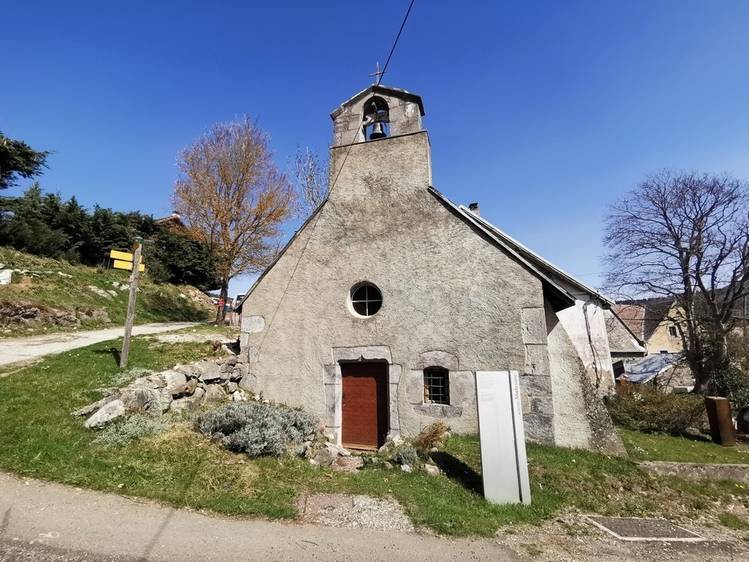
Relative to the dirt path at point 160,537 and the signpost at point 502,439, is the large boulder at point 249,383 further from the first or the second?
the signpost at point 502,439

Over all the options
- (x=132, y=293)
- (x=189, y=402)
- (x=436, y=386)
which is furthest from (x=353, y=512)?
(x=132, y=293)

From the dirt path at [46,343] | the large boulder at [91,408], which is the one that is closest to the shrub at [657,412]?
the large boulder at [91,408]

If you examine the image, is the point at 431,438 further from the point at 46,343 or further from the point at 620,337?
the point at 620,337

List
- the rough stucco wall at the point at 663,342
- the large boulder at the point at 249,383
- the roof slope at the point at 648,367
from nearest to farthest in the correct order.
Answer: the large boulder at the point at 249,383 → the roof slope at the point at 648,367 → the rough stucco wall at the point at 663,342

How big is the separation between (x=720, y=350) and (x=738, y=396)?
3.01 metres

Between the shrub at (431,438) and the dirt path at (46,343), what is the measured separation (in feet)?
31.0

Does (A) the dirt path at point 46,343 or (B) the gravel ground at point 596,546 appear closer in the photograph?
(B) the gravel ground at point 596,546

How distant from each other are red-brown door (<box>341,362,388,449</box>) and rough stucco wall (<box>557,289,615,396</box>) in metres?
9.38

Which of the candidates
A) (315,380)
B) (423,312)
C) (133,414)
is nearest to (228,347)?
(315,380)

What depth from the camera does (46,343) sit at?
1127 cm

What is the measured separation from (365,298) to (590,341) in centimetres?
1162

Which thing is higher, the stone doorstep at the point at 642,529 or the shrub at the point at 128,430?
the shrub at the point at 128,430

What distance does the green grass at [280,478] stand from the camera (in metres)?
4.76

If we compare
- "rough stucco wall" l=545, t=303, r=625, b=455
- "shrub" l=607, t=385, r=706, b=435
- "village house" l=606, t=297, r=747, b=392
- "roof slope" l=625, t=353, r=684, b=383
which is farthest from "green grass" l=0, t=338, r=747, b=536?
"roof slope" l=625, t=353, r=684, b=383
